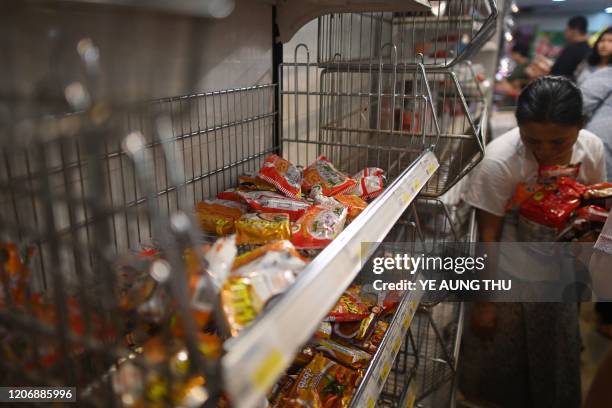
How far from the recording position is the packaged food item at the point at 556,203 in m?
1.78

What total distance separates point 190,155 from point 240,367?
829mm

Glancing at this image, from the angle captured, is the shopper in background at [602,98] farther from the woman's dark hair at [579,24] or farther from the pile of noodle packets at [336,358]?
the pile of noodle packets at [336,358]

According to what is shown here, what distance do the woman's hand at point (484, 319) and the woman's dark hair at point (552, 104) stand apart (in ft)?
2.81

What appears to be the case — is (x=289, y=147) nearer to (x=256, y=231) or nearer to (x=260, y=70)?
(x=260, y=70)

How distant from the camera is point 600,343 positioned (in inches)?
118

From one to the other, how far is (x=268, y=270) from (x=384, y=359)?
2.07 feet

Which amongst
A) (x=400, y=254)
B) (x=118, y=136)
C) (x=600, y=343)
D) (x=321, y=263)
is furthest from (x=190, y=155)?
(x=600, y=343)

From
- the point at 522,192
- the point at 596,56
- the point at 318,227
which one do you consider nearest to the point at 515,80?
the point at 596,56

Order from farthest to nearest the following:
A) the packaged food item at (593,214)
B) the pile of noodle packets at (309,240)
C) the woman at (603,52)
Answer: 1. the woman at (603,52)
2. the packaged food item at (593,214)
3. the pile of noodle packets at (309,240)

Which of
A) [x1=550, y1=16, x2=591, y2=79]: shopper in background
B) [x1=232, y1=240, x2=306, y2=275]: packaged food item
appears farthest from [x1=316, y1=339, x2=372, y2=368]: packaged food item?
[x1=550, y1=16, x2=591, y2=79]: shopper in background

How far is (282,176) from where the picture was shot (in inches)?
48.8

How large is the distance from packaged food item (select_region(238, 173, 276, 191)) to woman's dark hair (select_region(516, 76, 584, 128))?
118cm

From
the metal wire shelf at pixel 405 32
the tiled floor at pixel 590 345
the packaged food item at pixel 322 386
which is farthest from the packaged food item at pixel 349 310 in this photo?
the tiled floor at pixel 590 345

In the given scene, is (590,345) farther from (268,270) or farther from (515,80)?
(515,80)
